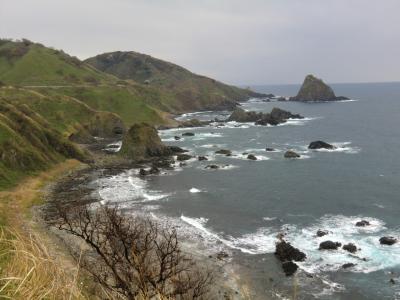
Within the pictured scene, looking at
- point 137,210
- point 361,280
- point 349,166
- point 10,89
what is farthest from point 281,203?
point 10,89

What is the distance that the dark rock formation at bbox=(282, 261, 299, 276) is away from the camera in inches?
1629

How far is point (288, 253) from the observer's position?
44531 millimetres

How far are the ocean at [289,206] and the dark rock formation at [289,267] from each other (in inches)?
31.1

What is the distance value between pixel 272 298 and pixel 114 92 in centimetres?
14321

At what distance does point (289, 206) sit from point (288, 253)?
19.1 m

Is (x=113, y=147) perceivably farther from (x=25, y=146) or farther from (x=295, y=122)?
(x=295, y=122)

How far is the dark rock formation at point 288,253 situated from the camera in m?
44.2

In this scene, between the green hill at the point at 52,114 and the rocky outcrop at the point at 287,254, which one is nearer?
the rocky outcrop at the point at 287,254

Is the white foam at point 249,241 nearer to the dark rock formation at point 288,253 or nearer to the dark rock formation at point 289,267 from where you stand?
the dark rock formation at point 288,253

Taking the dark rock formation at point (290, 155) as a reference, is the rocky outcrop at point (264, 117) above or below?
above

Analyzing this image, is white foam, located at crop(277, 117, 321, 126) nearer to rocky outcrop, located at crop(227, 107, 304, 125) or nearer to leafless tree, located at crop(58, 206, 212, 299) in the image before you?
rocky outcrop, located at crop(227, 107, 304, 125)

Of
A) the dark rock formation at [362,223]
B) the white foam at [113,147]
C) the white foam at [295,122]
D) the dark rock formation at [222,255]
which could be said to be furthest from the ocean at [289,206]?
the white foam at [295,122]

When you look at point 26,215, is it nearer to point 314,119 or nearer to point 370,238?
point 370,238

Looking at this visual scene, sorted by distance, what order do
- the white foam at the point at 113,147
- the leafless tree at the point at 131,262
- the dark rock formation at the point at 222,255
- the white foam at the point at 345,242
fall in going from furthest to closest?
the white foam at the point at 113,147, the dark rock formation at the point at 222,255, the white foam at the point at 345,242, the leafless tree at the point at 131,262
